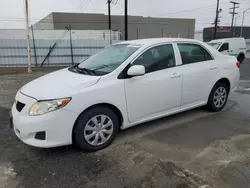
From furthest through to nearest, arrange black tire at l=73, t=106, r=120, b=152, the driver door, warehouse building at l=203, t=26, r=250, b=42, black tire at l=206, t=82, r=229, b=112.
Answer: warehouse building at l=203, t=26, r=250, b=42 → black tire at l=206, t=82, r=229, b=112 → the driver door → black tire at l=73, t=106, r=120, b=152

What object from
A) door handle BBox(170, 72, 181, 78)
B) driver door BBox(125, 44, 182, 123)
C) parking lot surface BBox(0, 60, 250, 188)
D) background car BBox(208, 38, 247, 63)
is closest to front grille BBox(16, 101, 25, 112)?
parking lot surface BBox(0, 60, 250, 188)

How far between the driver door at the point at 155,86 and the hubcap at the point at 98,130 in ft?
1.32

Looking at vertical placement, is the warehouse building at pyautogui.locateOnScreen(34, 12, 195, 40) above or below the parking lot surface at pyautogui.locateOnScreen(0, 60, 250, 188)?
above

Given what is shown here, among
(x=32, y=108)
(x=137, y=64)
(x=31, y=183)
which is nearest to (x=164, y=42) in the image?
(x=137, y=64)

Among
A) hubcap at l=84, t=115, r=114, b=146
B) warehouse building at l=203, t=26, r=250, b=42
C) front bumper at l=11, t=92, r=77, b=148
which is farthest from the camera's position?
warehouse building at l=203, t=26, r=250, b=42

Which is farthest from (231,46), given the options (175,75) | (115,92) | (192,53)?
(115,92)

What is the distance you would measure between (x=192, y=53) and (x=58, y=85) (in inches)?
103

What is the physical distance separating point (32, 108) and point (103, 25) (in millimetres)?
40642

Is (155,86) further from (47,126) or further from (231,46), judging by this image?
(231,46)

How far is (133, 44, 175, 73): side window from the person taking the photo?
3.50 m

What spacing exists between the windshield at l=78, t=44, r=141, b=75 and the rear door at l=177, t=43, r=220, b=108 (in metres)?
1.02

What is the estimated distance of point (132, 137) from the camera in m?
3.61

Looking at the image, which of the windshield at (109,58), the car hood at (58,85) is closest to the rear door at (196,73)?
the windshield at (109,58)

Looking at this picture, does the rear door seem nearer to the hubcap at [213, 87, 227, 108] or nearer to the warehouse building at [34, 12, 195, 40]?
the hubcap at [213, 87, 227, 108]
